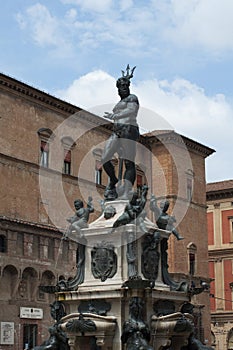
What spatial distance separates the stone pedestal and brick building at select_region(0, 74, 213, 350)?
1796 centimetres

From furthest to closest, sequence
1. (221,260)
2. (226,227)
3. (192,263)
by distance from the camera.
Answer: (226,227) → (221,260) → (192,263)

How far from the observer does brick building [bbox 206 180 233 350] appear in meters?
48.9

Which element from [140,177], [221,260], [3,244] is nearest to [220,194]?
[221,260]

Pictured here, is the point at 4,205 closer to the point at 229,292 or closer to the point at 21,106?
the point at 21,106

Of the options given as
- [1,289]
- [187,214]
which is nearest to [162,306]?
[1,289]

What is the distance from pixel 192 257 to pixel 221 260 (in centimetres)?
1006

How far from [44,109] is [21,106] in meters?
1.62

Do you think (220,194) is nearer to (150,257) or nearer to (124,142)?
(124,142)

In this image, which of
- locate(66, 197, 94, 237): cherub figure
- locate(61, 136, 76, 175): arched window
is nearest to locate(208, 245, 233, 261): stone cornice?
locate(61, 136, 76, 175): arched window

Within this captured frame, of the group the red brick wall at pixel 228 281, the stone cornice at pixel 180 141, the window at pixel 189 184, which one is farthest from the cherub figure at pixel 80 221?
the red brick wall at pixel 228 281

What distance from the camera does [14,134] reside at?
101 feet

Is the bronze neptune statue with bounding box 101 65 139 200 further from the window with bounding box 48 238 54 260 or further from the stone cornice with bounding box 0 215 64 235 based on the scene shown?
the window with bounding box 48 238 54 260

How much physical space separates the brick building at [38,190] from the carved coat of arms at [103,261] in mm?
18007

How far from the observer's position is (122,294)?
1034 cm
